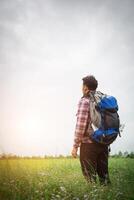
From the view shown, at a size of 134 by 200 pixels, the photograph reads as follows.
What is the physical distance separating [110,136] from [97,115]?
241 mm

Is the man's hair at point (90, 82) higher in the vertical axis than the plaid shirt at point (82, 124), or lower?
higher

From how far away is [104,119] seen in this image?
4.43m

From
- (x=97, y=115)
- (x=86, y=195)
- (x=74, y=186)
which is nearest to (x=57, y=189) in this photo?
(x=74, y=186)

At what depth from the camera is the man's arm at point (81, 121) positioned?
436 centimetres

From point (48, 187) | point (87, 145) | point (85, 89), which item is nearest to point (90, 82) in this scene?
point (85, 89)

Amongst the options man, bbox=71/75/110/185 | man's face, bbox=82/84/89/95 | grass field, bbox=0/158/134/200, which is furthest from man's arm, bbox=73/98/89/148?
Result: grass field, bbox=0/158/134/200

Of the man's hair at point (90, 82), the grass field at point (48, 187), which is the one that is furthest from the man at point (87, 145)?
the grass field at point (48, 187)

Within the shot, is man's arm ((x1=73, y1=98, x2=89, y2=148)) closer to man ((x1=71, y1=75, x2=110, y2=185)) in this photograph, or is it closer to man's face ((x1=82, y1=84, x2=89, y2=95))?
man ((x1=71, y1=75, x2=110, y2=185))

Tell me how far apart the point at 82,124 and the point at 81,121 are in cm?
3

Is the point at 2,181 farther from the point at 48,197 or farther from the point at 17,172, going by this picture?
the point at 48,197

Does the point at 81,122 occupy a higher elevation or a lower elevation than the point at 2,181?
higher

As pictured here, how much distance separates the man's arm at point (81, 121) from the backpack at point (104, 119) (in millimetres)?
56

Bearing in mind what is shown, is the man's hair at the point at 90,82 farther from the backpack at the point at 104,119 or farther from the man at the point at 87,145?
the backpack at the point at 104,119

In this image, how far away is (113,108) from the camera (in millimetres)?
4422
